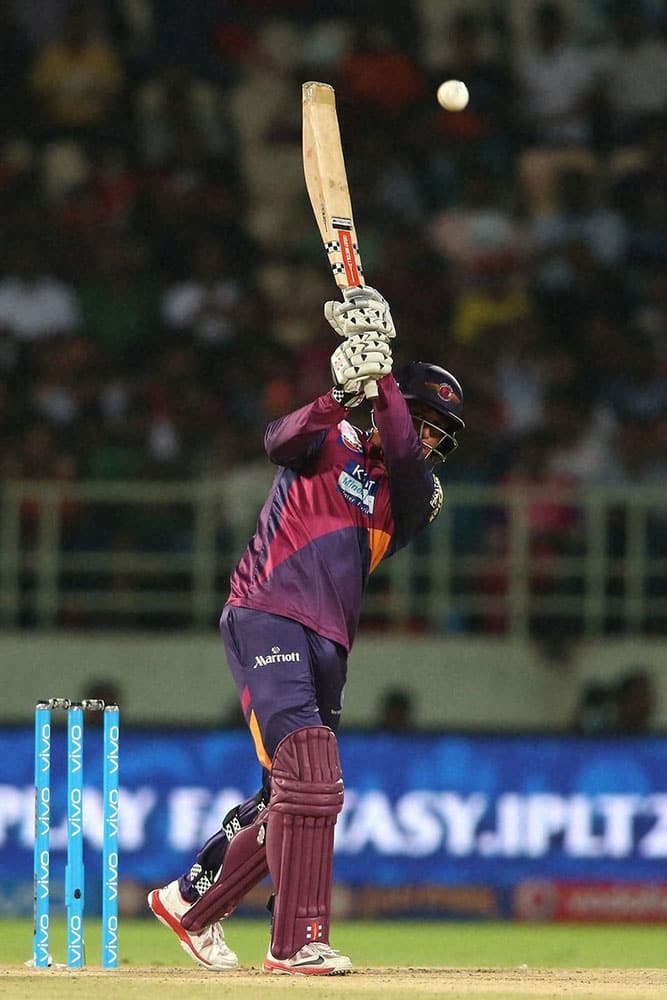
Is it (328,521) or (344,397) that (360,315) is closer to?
(344,397)

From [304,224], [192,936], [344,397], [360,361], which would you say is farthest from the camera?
[304,224]

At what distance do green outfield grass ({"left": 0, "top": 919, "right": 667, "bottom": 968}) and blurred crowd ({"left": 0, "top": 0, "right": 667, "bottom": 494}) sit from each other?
3.01 meters

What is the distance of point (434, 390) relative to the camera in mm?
6848

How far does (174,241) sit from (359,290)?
756cm

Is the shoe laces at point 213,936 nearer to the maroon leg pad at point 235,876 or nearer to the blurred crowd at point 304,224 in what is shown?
the maroon leg pad at point 235,876

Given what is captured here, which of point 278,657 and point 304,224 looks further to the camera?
point 304,224

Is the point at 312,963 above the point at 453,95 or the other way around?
the other way around

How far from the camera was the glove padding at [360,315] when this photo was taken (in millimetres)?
6406

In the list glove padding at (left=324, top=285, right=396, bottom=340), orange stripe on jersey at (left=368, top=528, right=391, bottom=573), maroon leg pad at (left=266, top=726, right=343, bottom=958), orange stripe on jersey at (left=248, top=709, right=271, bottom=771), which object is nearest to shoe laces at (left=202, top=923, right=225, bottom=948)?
maroon leg pad at (left=266, top=726, right=343, bottom=958)

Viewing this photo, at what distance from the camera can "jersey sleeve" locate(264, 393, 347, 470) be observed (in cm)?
651

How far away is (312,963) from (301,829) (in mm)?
416

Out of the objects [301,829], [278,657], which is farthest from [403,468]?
[301,829]

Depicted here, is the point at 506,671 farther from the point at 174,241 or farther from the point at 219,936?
the point at 219,936

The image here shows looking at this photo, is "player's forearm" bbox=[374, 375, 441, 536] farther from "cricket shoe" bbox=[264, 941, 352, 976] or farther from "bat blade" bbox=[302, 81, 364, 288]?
"cricket shoe" bbox=[264, 941, 352, 976]
